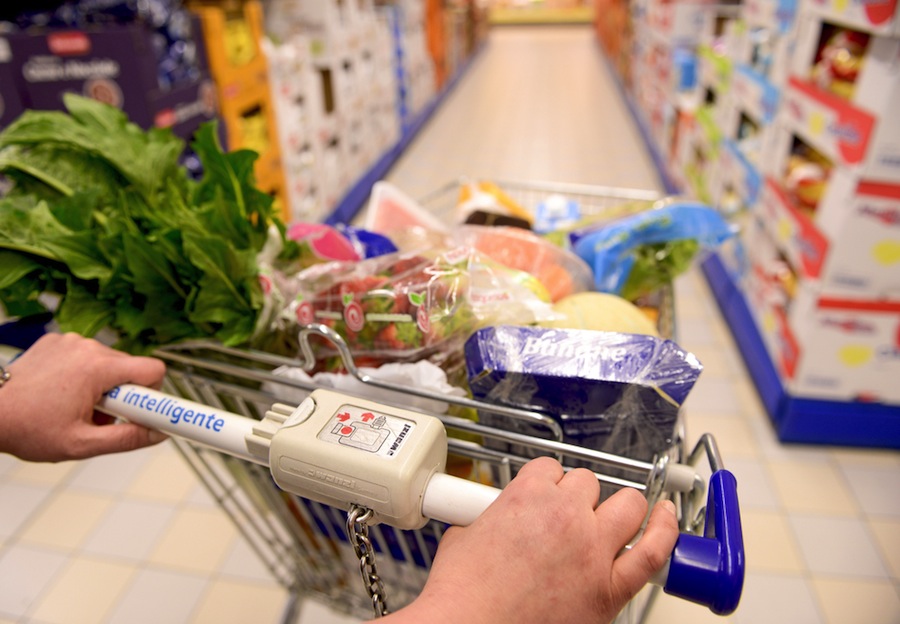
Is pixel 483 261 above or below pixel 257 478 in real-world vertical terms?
above

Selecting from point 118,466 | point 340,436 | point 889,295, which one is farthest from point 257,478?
point 889,295

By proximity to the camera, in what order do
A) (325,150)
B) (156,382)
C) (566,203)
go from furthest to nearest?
(325,150) < (566,203) < (156,382)

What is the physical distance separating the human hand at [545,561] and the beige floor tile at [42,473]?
1.93 m

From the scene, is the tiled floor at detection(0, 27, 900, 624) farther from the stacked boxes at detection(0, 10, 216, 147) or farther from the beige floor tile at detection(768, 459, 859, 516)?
the stacked boxes at detection(0, 10, 216, 147)

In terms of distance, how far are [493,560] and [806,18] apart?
230 cm

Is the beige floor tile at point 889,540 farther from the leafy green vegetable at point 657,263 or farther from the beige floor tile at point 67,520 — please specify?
the beige floor tile at point 67,520

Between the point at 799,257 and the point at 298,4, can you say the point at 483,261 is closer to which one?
the point at 799,257

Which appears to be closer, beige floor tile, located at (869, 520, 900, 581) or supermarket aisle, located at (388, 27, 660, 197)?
beige floor tile, located at (869, 520, 900, 581)

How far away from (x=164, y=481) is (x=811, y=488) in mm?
2094

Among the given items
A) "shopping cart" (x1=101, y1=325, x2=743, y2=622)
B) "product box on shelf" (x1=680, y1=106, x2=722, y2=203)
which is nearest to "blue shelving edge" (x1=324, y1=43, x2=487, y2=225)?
"product box on shelf" (x1=680, y1=106, x2=722, y2=203)

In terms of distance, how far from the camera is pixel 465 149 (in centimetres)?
538

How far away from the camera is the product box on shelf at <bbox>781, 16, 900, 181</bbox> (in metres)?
1.50

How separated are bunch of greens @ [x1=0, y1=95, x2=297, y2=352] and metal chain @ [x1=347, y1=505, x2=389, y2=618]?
36 centimetres

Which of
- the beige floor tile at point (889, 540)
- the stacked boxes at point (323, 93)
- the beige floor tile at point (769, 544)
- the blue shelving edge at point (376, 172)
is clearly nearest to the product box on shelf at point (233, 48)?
the stacked boxes at point (323, 93)
